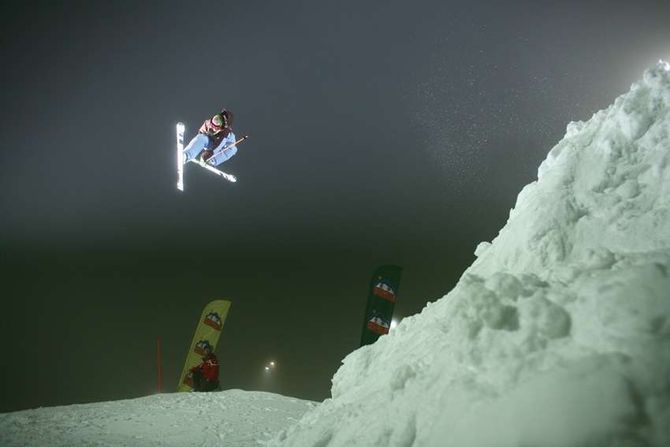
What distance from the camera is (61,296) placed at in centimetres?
5184

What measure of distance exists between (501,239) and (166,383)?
182 ft

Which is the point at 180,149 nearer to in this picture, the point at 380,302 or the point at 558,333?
the point at 380,302

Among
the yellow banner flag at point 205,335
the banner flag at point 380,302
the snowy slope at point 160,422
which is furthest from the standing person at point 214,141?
the snowy slope at point 160,422

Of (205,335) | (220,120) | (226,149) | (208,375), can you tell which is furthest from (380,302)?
(220,120)

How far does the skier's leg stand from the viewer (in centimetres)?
1329

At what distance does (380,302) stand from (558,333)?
11.9m

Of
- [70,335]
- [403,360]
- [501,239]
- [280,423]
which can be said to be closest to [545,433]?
Answer: [403,360]

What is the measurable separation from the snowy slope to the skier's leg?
781 centimetres

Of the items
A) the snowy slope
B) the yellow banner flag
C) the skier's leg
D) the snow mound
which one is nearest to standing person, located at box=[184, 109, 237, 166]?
the skier's leg

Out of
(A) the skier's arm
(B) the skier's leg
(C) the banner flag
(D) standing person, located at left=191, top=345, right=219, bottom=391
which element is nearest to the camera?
(D) standing person, located at left=191, top=345, right=219, bottom=391

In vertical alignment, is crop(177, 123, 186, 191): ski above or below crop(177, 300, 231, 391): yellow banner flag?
above

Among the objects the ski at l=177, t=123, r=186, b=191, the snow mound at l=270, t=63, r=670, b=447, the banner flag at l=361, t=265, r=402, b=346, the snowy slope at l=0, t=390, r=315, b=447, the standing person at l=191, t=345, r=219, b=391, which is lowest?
the snowy slope at l=0, t=390, r=315, b=447

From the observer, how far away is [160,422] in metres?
6.77

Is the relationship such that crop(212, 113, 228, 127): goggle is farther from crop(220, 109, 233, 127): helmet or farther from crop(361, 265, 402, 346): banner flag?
crop(361, 265, 402, 346): banner flag
